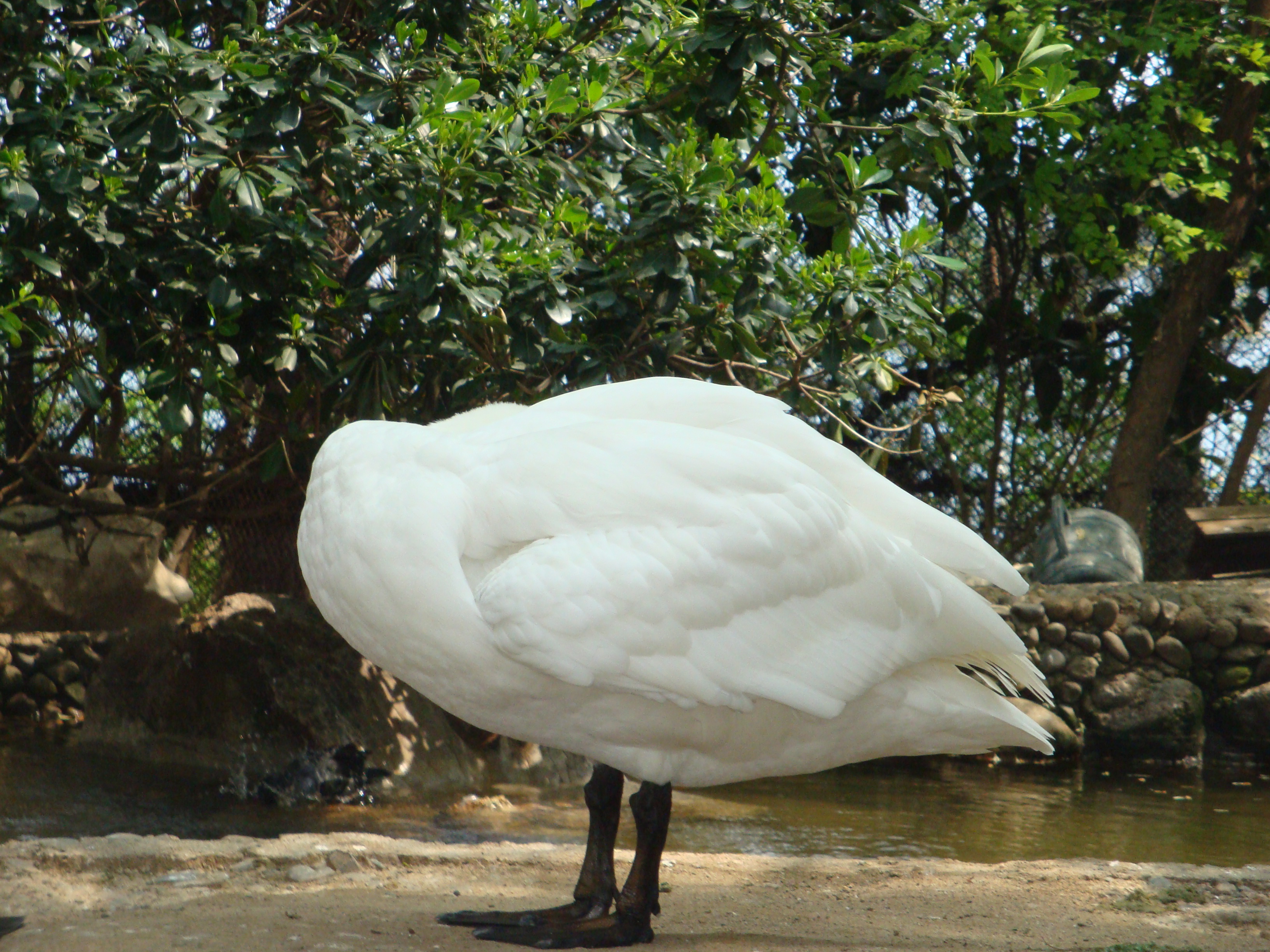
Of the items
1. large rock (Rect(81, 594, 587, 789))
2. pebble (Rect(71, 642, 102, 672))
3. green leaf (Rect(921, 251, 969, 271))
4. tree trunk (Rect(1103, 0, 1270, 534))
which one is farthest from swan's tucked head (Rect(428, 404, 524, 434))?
tree trunk (Rect(1103, 0, 1270, 534))

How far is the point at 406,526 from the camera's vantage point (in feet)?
8.25

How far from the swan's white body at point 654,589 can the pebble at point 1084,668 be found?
517 centimetres

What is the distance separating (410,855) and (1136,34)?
23.5ft

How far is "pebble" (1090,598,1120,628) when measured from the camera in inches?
307

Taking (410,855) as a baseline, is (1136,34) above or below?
above

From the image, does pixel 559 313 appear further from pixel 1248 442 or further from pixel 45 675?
pixel 1248 442

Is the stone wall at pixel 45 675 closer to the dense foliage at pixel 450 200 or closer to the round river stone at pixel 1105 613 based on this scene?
the dense foliage at pixel 450 200

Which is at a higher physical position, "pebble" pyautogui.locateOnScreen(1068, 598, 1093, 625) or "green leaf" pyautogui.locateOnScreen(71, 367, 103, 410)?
"green leaf" pyautogui.locateOnScreen(71, 367, 103, 410)

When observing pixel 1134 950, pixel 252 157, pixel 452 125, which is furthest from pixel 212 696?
pixel 1134 950

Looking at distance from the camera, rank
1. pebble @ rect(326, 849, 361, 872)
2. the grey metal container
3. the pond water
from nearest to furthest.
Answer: pebble @ rect(326, 849, 361, 872) < the pond water < the grey metal container

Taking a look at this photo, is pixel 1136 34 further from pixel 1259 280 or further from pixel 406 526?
pixel 406 526

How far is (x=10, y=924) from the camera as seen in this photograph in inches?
119

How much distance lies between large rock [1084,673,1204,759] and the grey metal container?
83cm

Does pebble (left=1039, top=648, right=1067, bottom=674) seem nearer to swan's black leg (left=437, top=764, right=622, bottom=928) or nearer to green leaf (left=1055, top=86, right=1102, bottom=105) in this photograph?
green leaf (left=1055, top=86, right=1102, bottom=105)
